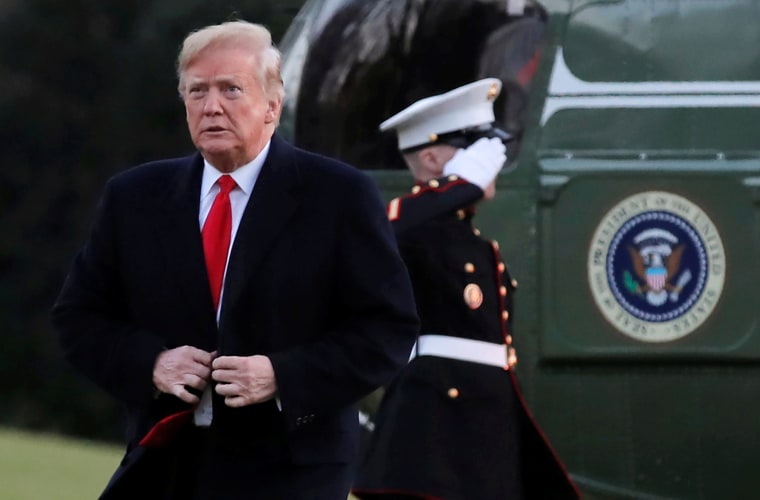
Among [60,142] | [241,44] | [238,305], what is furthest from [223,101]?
[60,142]

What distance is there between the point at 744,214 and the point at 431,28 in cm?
136

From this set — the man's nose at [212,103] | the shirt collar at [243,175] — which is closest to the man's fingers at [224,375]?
the shirt collar at [243,175]

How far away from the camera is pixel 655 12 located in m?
7.59

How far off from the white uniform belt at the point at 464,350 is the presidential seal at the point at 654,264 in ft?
4.81

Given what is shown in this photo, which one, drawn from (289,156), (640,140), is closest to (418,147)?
(640,140)

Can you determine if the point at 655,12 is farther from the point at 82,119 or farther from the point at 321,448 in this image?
the point at 82,119

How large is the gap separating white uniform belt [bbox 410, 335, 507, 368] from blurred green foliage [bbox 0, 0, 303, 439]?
13435mm

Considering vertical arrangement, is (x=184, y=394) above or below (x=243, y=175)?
below

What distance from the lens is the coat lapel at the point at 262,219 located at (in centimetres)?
398

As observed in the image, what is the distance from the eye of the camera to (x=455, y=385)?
236 inches

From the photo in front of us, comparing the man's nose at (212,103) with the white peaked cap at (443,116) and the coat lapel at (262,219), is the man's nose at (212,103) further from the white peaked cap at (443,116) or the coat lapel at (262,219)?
the white peaked cap at (443,116)

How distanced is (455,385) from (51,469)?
380 cm

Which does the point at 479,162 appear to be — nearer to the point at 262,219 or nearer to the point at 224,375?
the point at 262,219

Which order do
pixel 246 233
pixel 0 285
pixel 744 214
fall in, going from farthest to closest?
pixel 0 285 < pixel 744 214 < pixel 246 233
